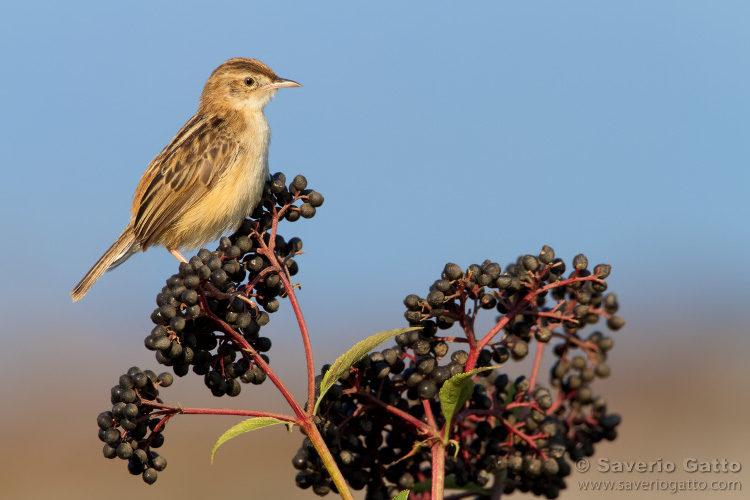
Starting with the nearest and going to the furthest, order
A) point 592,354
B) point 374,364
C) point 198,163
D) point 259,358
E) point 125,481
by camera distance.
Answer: point 259,358 < point 374,364 < point 592,354 < point 198,163 < point 125,481

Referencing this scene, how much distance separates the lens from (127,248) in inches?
289

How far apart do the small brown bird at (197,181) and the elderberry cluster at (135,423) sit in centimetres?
275

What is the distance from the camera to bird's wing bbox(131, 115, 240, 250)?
23.3ft

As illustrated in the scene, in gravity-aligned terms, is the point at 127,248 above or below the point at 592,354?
above

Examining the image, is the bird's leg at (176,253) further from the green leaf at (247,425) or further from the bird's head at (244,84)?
the green leaf at (247,425)

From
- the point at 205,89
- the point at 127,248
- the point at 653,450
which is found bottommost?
the point at 653,450

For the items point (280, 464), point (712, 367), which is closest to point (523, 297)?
point (280, 464)

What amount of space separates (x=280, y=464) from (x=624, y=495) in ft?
19.7

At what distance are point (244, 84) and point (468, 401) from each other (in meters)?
5.06

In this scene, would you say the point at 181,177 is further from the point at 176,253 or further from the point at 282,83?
the point at 282,83

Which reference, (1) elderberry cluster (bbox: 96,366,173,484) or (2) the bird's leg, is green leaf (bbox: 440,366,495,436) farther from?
(2) the bird's leg

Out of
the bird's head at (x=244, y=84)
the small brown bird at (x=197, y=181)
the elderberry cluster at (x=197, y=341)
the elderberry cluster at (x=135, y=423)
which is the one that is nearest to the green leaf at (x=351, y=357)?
the elderberry cluster at (x=197, y=341)

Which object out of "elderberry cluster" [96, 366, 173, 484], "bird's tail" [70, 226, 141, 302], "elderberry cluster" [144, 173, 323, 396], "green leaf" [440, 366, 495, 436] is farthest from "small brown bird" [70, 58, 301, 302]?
"green leaf" [440, 366, 495, 436]

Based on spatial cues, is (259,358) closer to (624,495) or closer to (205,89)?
(205,89)
